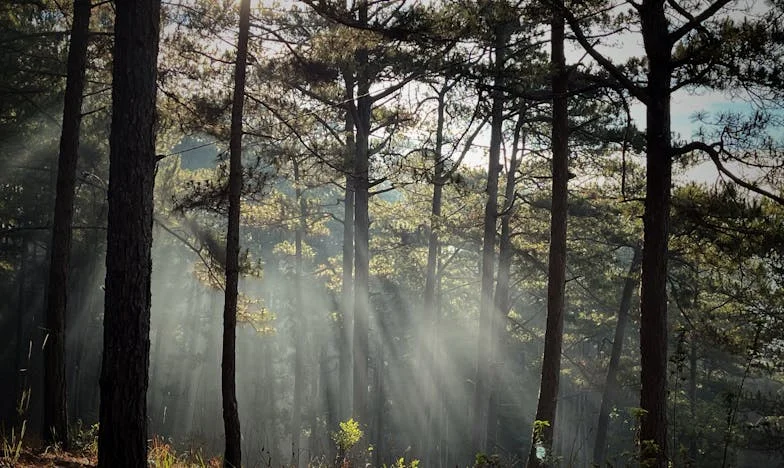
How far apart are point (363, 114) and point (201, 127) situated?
532 centimetres

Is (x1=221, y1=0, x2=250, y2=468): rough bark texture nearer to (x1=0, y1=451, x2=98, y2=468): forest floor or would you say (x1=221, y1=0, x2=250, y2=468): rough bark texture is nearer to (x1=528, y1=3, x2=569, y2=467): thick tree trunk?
(x1=0, y1=451, x2=98, y2=468): forest floor

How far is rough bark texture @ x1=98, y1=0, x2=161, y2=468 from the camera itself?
4.95 meters

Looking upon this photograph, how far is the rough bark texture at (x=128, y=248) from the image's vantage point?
4.95 m

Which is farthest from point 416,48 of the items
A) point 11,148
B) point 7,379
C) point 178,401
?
point 178,401

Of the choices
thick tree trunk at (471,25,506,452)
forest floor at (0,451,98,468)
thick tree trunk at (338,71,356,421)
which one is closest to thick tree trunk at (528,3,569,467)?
thick tree trunk at (338,71,356,421)

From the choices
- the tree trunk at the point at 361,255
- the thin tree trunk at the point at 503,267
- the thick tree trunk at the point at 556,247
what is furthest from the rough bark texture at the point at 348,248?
the thick tree trunk at the point at 556,247

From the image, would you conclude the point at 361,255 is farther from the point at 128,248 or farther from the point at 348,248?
the point at 128,248

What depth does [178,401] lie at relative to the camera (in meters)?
34.2

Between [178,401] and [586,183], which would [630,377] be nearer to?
[586,183]

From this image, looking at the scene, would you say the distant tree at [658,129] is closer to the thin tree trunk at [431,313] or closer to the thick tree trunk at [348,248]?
the thick tree trunk at [348,248]

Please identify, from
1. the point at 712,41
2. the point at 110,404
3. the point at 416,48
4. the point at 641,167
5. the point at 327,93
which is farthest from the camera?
the point at 641,167

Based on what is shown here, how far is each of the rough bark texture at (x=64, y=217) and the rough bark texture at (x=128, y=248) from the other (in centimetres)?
391

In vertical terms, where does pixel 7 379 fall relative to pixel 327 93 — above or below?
below

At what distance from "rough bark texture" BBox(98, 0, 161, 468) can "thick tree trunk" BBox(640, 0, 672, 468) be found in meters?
5.70
